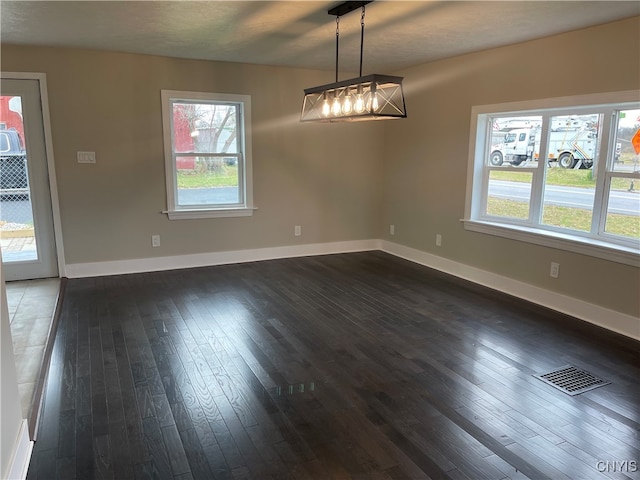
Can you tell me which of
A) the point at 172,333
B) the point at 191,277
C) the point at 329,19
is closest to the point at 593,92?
the point at 329,19

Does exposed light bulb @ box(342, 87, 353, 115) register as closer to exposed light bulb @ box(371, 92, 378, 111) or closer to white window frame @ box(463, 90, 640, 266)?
exposed light bulb @ box(371, 92, 378, 111)

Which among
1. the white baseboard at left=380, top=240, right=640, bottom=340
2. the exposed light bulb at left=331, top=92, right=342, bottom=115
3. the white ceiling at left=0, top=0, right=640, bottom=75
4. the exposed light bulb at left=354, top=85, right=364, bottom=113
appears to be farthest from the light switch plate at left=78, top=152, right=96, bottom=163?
the white baseboard at left=380, top=240, right=640, bottom=340

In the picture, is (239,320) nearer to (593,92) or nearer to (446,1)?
(446,1)

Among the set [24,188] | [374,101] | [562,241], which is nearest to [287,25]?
[374,101]

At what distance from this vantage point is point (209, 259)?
557cm

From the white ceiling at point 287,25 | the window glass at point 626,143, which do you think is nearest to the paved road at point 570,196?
the window glass at point 626,143

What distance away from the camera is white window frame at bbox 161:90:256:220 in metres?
5.08

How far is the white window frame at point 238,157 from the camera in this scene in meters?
5.08

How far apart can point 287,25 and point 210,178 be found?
2372 mm

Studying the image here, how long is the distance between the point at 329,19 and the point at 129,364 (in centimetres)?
288

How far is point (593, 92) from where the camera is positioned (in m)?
3.64

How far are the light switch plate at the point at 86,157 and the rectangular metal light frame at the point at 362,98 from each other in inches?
101

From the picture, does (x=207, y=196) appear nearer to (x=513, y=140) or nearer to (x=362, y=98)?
(x=362, y=98)

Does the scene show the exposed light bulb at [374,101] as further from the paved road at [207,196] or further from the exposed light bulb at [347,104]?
the paved road at [207,196]
